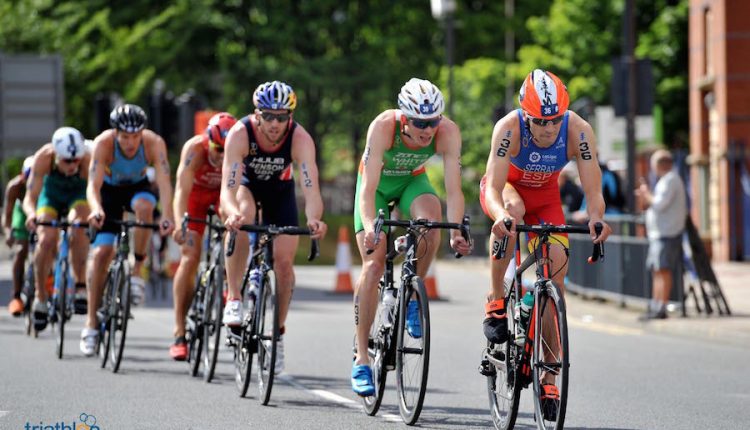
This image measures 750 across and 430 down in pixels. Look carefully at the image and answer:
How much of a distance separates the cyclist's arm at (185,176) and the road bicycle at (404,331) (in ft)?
8.45

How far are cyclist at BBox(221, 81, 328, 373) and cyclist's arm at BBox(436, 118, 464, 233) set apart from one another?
0.97m

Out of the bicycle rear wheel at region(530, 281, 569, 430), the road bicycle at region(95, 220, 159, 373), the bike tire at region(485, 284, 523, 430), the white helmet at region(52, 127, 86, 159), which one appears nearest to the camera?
the bicycle rear wheel at region(530, 281, 569, 430)

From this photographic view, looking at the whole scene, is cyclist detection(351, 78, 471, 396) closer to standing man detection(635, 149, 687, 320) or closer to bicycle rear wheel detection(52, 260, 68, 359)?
bicycle rear wheel detection(52, 260, 68, 359)

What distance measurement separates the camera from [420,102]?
9.34 metres

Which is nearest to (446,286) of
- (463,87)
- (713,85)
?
(713,85)

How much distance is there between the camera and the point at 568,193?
21.7m

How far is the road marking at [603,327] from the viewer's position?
54.2ft

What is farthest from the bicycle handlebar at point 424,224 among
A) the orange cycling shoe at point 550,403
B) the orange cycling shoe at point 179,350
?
the orange cycling shoe at point 179,350

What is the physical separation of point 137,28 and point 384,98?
9289mm

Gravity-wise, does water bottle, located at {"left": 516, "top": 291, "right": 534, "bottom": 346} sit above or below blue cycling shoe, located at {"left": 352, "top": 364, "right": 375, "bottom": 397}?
above

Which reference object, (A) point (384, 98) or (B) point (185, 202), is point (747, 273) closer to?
(B) point (185, 202)

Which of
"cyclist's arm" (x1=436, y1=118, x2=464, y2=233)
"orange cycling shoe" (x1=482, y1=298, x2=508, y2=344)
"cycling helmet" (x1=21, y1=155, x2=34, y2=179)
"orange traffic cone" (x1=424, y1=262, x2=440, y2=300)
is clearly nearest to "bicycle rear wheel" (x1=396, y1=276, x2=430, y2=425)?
"orange cycling shoe" (x1=482, y1=298, x2=508, y2=344)

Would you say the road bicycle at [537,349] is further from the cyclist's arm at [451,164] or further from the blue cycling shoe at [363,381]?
the blue cycling shoe at [363,381]

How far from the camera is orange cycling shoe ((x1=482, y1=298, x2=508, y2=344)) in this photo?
8.73 m
